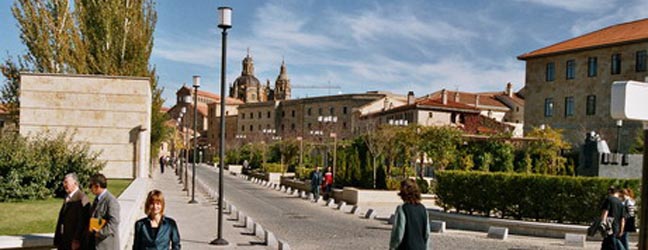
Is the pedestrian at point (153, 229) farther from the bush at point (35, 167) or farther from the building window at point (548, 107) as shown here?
the building window at point (548, 107)

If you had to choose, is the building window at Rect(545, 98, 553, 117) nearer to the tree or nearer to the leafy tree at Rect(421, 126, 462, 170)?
the leafy tree at Rect(421, 126, 462, 170)

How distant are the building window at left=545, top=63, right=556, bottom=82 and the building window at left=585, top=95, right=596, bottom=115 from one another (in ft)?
14.4

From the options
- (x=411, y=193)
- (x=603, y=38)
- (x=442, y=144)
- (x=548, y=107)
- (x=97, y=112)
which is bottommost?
(x=411, y=193)

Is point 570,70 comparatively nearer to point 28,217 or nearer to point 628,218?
point 628,218

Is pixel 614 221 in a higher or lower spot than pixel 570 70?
lower

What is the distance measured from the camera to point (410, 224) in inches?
267

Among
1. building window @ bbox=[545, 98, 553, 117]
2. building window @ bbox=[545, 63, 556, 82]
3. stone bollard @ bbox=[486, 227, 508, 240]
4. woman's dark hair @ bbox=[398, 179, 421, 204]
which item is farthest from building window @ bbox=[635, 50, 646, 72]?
woman's dark hair @ bbox=[398, 179, 421, 204]

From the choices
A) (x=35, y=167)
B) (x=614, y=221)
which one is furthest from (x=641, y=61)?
(x=35, y=167)

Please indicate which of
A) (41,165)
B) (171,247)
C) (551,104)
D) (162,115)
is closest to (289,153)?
(162,115)

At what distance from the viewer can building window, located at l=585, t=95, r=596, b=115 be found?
154ft

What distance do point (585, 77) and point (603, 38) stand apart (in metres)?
3.24

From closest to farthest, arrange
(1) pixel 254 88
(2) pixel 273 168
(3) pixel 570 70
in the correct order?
(3) pixel 570 70 < (2) pixel 273 168 < (1) pixel 254 88

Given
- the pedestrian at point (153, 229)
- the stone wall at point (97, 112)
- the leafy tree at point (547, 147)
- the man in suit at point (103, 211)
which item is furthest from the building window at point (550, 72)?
the pedestrian at point (153, 229)

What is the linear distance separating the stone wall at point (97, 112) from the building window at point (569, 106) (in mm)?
35112
